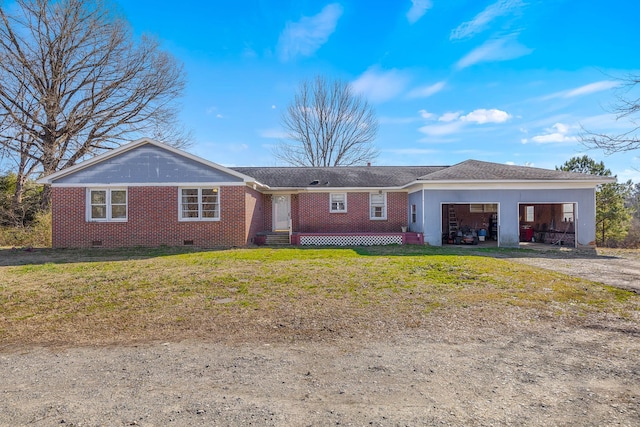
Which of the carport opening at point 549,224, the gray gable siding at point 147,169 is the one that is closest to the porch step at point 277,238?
the gray gable siding at point 147,169

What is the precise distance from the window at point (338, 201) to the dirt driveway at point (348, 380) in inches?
563

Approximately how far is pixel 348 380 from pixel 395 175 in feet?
60.1

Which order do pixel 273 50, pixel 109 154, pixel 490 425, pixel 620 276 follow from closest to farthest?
1. pixel 490 425
2. pixel 620 276
3. pixel 109 154
4. pixel 273 50

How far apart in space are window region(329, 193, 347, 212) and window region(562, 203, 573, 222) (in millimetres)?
10840

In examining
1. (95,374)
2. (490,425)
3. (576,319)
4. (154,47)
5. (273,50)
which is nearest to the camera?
(490,425)

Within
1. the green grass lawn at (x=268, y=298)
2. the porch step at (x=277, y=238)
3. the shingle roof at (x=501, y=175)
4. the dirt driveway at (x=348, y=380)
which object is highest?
the shingle roof at (x=501, y=175)

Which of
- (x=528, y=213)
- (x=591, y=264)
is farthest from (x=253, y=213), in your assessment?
(x=528, y=213)

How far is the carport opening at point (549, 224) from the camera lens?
1684 cm

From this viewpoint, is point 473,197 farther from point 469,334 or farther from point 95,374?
point 95,374

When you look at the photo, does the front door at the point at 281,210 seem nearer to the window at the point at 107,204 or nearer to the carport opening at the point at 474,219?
the window at the point at 107,204

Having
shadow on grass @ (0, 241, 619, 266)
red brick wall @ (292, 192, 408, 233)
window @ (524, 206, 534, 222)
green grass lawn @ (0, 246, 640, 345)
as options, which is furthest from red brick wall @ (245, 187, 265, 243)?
window @ (524, 206, 534, 222)

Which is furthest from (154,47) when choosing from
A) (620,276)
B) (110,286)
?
(620,276)

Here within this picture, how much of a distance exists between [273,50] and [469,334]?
1719 cm

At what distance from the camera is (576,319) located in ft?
17.8
